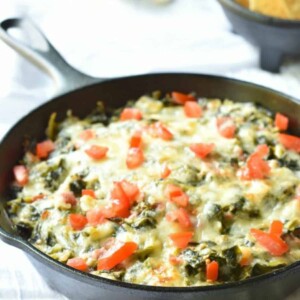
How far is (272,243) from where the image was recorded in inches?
97.2

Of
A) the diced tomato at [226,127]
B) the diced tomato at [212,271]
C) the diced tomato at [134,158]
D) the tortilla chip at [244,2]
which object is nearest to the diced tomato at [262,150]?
the diced tomato at [226,127]

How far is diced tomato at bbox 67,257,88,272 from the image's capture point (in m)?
2.46

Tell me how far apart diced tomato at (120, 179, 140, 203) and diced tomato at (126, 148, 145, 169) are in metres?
0.14

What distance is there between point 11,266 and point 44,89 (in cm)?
142

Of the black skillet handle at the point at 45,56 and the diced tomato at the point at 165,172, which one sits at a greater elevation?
the black skillet handle at the point at 45,56

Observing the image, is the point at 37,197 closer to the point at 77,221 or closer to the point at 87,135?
the point at 77,221

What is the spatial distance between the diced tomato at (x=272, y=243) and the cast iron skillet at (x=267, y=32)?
4.88 ft

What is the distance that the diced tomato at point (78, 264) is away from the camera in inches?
97.0

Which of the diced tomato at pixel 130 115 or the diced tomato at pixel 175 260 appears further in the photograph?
the diced tomato at pixel 130 115

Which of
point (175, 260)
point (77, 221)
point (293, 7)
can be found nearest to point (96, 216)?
point (77, 221)

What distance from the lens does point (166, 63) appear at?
4180 millimetres

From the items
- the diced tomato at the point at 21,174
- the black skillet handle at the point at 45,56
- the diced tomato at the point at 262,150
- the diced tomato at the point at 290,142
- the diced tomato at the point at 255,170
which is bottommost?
the diced tomato at the point at 290,142

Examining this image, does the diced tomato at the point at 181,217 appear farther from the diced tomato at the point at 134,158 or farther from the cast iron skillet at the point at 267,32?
the cast iron skillet at the point at 267,32

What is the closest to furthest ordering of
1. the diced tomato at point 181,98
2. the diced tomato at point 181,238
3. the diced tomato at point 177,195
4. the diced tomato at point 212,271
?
the diced tomato at point 212,271 < the diced tomato at point 181,238 < the diced tomato at point 177,195 < the diced tomato at point 181,98
